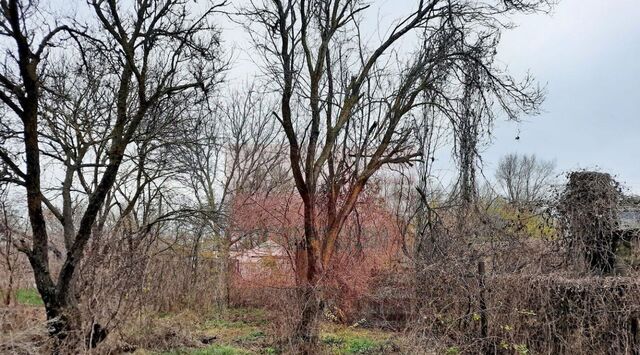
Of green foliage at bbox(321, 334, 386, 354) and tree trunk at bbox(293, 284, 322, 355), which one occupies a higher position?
tree trunk at bbox(293, 284, 322, 355)

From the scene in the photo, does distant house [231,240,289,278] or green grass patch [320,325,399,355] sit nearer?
green grass patch [320,325,399,355]

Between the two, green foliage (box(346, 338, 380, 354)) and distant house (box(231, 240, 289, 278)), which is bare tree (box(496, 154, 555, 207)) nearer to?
distant house (box(231, 240, 289, 278))

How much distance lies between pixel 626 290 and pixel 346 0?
23.8ft

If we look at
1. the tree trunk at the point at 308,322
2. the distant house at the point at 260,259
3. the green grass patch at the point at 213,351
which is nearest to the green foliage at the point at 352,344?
the tree trunk at the point at 308,322

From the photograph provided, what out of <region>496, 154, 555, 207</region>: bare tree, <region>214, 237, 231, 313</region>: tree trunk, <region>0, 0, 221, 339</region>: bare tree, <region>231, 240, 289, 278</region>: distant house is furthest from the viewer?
<region>496, 154, 555, 207</region>: bare tree

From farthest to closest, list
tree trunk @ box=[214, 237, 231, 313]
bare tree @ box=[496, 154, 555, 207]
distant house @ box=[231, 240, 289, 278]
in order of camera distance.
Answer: bare tree @ box=[496, 154, 555, 207] < tree trunk @ box=[214, 237, 231, 313] < distant house @ box=[231, 240, 289, 278]

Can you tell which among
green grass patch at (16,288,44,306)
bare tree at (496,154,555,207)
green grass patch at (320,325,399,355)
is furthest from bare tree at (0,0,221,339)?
bare tree at (496,154,555,207)

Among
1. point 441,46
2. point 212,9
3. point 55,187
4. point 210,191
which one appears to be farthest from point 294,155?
point 210,191

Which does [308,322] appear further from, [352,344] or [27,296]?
[27,296]

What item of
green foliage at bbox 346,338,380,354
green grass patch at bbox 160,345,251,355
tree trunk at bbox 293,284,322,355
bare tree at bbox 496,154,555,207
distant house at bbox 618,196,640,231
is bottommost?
green foliage at bbox 346,338,380,354

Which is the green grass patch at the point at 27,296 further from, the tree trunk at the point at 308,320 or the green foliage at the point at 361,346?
the green foliage at the point at 361,346

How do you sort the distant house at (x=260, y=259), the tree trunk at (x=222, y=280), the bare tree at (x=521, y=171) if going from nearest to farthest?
the distant house at (x=260, y=259) → the tree trunk at (x=222, y=280) → the bare tree at (x=521, y=171)

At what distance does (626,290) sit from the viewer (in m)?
7.04

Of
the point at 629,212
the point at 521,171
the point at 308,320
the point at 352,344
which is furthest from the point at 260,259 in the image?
the point at 521,171
